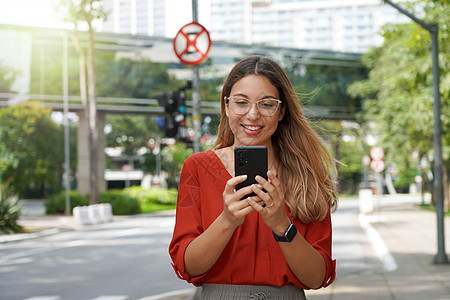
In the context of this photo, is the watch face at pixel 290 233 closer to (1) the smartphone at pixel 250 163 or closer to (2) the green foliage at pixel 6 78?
(1) the smartphone at pixel 250 163

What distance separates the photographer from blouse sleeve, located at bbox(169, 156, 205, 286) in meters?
2.05

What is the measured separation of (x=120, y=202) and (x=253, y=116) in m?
30.4

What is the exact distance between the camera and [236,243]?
2094mm

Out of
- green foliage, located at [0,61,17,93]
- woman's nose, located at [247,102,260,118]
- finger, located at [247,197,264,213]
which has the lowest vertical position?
finger, located at [247,197,264,213]

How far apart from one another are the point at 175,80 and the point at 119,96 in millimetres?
3782

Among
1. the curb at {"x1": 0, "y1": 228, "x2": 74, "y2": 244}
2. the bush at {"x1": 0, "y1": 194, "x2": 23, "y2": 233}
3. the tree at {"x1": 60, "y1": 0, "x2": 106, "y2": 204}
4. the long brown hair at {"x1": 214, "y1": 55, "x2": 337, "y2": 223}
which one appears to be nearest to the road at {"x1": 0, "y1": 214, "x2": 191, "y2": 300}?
the curb at {"x1": 0, "y1": 228, "x2": 74, "y2": 244}

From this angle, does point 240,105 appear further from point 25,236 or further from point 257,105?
point 25,236

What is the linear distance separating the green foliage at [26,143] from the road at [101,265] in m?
15.4

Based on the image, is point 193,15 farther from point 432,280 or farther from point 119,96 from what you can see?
point 119,96

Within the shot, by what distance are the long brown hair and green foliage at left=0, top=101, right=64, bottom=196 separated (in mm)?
32062

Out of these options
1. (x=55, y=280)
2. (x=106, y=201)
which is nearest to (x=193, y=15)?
(x=55, y=280)

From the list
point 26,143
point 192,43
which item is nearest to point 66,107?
point 26,143

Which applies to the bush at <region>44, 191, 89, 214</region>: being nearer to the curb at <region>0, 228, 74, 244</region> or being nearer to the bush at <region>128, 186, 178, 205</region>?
the bush at <region>128, 186, 178, 205</region>

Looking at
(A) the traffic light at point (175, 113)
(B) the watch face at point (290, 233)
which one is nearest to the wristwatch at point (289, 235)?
(B) the watch face at point (290, 233)
